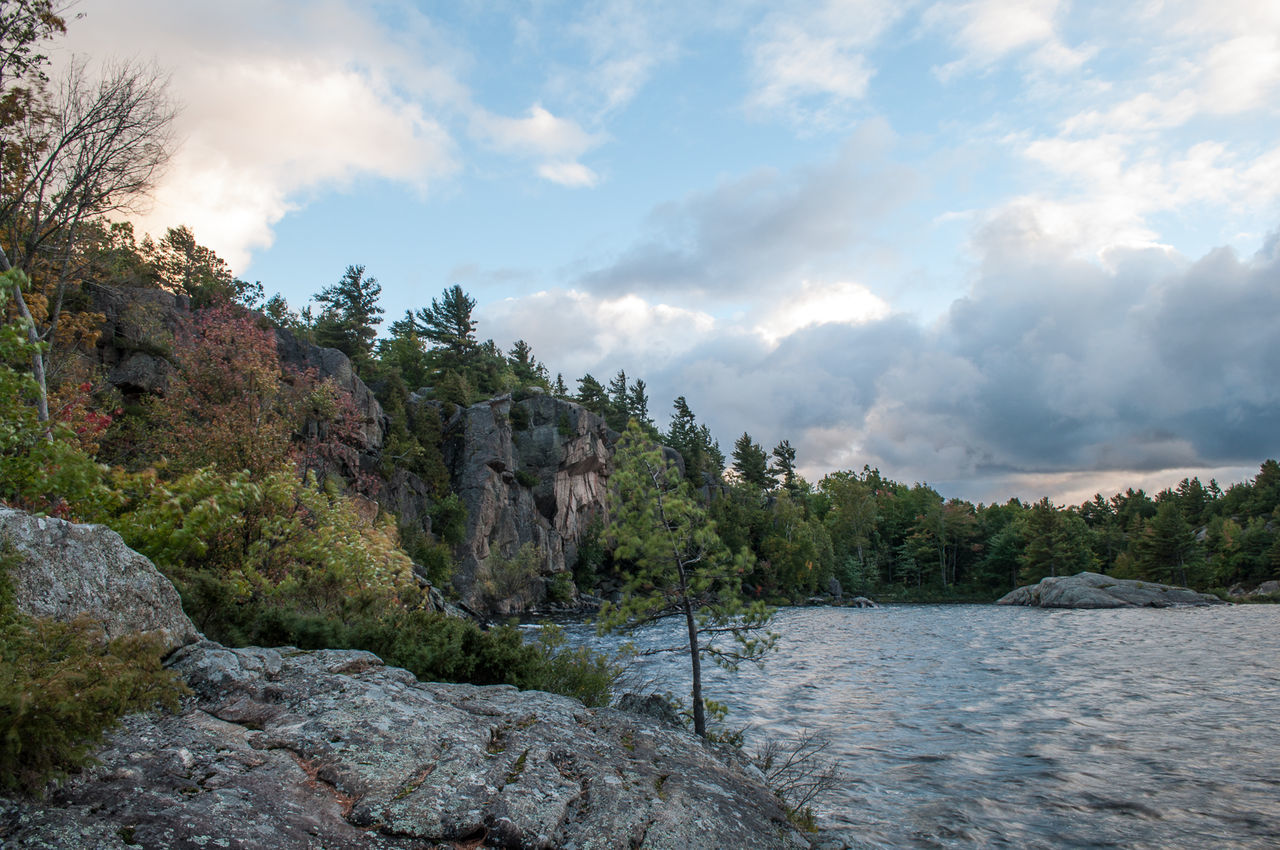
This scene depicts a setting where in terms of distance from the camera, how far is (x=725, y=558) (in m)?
11.4

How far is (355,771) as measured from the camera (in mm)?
4059

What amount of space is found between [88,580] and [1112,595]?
7010cm

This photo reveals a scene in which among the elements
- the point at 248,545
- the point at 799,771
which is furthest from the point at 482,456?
the point at 799,771

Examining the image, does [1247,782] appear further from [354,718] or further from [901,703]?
[354,718]

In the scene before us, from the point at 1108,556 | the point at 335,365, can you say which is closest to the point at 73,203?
the point at 335,365

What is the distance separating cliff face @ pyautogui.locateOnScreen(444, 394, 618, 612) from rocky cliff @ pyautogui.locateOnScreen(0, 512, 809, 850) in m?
43.2

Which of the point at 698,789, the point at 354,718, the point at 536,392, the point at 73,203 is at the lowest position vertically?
the point at 698,789

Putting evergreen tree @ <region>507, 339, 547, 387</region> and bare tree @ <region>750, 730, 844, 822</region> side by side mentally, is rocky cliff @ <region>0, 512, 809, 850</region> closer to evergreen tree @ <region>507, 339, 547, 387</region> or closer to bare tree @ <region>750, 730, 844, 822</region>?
bare tree @ <region>750, 730, 844, 822</region>

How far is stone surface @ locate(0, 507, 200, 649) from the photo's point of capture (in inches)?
175

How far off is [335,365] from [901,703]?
119ft

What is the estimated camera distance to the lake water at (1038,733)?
364 inches

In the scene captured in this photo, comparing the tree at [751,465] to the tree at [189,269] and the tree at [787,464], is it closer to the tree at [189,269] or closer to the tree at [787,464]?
the tree at [787,464]

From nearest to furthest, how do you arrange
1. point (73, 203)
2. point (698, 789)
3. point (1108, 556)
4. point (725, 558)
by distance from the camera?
point (698, 789) → point (725, 558) → point (73, 203) → point (1108, 556)

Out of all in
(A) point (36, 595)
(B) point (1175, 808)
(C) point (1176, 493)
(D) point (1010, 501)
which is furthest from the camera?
(D) point (1010, 501)
